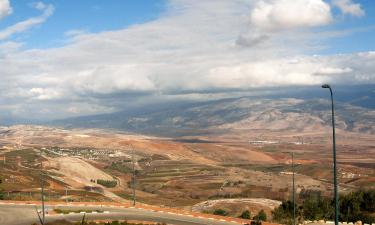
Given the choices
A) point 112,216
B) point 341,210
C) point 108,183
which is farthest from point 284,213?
point 108,183

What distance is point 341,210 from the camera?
74000 mm

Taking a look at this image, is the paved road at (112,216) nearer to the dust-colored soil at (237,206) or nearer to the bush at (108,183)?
the dust-colored soil at (237,206)

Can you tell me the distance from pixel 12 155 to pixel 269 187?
10295 centimetres

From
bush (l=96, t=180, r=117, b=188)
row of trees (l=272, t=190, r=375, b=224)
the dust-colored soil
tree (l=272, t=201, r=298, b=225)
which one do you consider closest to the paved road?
row of trees (l=272, t=190, r=375, b=224)

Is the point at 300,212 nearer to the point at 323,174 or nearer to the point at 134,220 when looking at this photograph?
the point at 134,220

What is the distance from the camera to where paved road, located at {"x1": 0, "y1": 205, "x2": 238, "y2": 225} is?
53656 mm

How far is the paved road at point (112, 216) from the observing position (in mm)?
53656

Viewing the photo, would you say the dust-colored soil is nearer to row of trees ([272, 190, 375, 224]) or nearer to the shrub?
row of trees ([272, 190, 375, 224])

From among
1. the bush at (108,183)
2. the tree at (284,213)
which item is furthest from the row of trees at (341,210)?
the bush at (108,183)

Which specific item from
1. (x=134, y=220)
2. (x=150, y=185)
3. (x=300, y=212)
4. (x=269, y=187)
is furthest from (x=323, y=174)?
(x=134, y=220)

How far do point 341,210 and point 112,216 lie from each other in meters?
36.1

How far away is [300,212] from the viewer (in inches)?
2655

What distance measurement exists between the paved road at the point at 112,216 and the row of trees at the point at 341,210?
12.8m

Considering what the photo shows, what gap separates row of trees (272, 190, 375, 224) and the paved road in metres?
12.8
